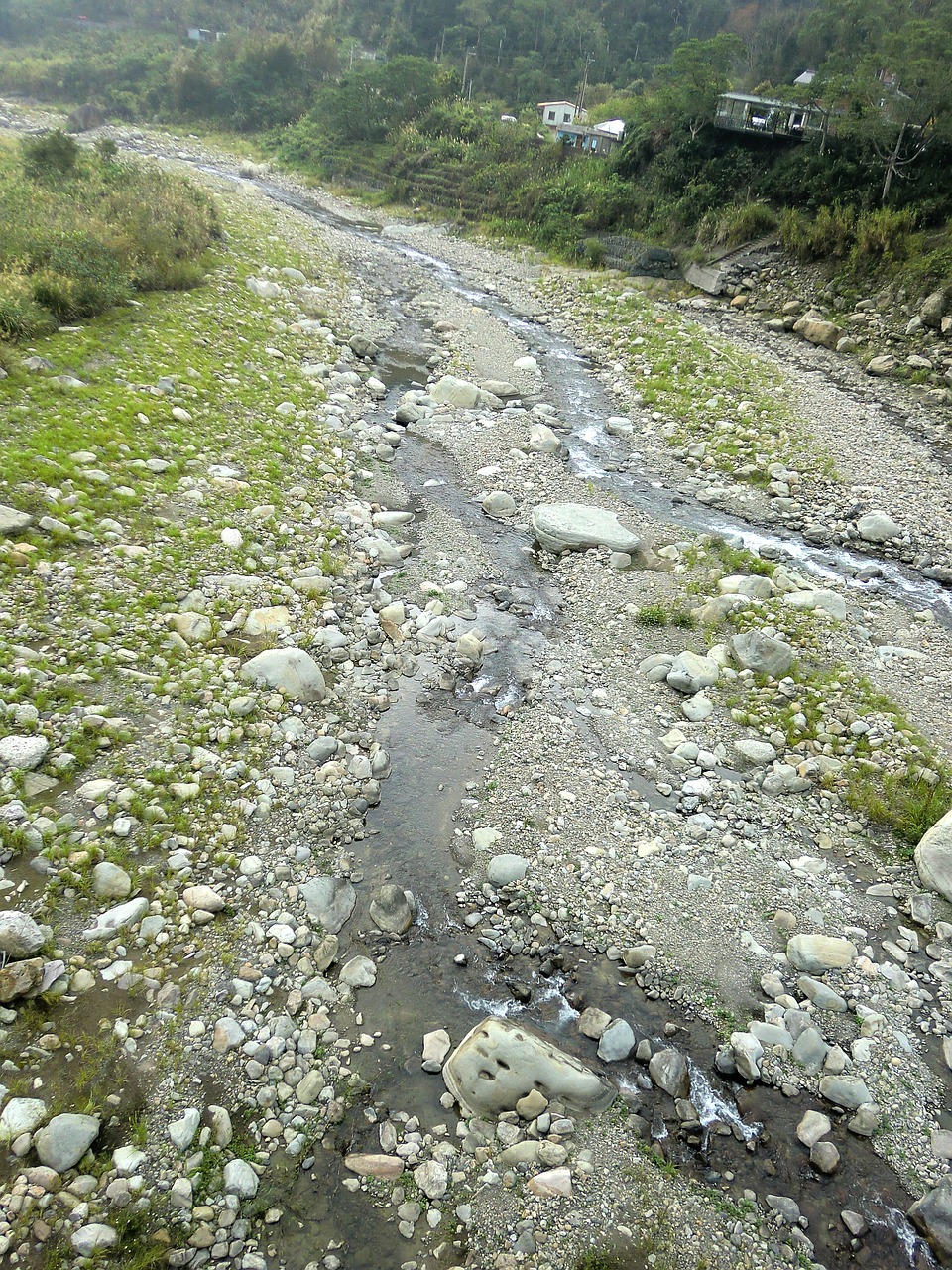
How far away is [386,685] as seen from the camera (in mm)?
9516

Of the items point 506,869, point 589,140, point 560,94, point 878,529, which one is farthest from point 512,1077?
point 560,94

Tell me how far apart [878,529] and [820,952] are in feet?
30.7

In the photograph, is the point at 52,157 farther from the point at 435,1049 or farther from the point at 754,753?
the point at 435,1049

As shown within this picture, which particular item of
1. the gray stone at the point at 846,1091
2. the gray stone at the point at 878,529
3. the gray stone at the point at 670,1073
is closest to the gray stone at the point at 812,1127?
the gray stone at the point at 846,1091

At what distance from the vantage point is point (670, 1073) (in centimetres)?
577

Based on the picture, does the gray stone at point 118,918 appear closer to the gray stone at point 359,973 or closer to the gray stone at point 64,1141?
Result: the gray stone at point 64,1141

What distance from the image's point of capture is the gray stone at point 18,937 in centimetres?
533

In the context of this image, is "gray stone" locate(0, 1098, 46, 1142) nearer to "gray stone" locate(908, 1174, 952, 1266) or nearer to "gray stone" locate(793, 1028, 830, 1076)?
"gray stone" locate(793, 1028, 830, 1076)

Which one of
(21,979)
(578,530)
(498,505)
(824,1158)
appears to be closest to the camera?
(21,979)

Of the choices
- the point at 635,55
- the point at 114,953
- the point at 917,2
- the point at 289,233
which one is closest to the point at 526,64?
the point at 635,55

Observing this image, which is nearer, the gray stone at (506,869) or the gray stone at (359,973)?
the gray stone at (359,973)

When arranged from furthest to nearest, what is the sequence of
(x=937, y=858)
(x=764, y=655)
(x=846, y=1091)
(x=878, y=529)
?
(x=878, y=529), (x=764, y=655), (x=937, y=858), (x=846, y=1091)

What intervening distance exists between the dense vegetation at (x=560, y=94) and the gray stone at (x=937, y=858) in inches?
876

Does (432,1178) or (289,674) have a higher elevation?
(289,674)
